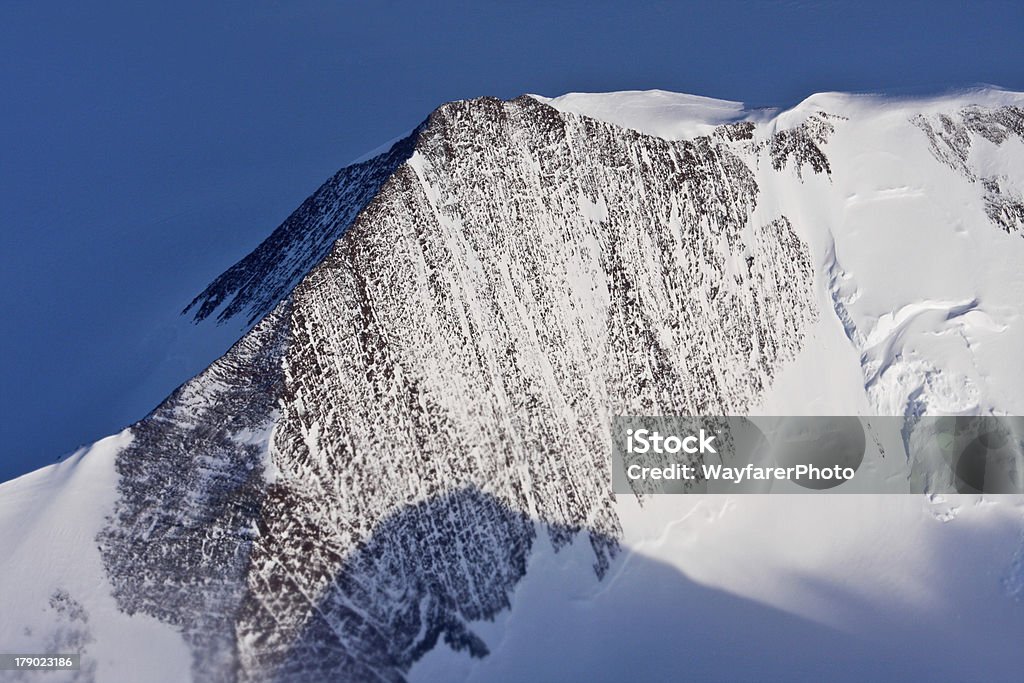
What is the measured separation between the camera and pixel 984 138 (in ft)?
158

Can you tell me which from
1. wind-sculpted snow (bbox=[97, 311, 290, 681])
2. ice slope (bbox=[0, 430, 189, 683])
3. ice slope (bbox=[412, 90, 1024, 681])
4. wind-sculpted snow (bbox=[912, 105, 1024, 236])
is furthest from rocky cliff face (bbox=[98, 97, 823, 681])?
Result: wind-sculpted snow (bbox=[912, 105, 1024, 236])

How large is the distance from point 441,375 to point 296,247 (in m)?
11.1

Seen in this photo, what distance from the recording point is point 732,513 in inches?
1634

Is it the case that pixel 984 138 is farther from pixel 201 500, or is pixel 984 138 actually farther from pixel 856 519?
pixel 201 500

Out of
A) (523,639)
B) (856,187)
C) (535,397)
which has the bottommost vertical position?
(523,639)

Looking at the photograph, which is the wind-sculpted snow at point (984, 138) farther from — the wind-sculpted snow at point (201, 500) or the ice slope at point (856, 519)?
the wind-sculpted snow at point (201, 500)

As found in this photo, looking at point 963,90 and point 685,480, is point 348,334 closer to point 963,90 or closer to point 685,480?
point 685,480

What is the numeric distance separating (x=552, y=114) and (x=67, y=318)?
30.7 metres

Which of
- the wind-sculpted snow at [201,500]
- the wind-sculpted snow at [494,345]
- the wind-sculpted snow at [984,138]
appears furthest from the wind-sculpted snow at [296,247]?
the wind-sculpted snow at [984,138]

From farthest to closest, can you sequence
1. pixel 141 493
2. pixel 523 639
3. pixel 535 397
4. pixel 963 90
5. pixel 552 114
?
pixel 963 90 → pixel 552 114 → pixel 535 397 → pixel 523 639 → pixel 141 493

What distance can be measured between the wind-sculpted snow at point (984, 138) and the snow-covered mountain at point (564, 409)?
192 millimetres

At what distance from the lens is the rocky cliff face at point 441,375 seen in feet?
113

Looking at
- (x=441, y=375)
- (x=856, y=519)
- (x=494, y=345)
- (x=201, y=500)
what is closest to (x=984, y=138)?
(x=856, y=519)

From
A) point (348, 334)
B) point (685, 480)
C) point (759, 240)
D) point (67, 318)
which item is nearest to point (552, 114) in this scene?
point (759, 240)
